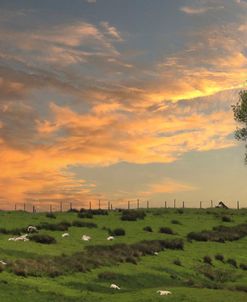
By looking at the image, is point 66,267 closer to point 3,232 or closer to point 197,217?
point 3,232

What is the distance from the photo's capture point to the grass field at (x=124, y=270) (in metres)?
35.6

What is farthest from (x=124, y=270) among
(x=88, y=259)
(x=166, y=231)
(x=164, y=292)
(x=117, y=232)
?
(x=166, y=231)

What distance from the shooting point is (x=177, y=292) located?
37.4m

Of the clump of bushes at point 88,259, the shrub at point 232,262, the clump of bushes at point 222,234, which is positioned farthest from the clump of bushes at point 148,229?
the shrub at point 232,262

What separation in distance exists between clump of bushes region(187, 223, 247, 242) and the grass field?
1.55 meters

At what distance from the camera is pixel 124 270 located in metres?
45.2

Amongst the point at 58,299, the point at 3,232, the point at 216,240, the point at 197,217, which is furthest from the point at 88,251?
the point at 197,217

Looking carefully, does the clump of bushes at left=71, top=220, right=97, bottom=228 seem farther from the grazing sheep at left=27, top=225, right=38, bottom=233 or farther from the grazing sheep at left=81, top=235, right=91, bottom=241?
the grazing sheep at left=81, top=235, right=91, bottom=241

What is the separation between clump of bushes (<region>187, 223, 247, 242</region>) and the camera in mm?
70688

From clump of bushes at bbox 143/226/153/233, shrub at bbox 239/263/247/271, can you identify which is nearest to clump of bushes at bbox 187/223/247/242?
clump of bushes at bbox 143/226/153/233

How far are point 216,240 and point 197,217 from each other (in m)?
20.8

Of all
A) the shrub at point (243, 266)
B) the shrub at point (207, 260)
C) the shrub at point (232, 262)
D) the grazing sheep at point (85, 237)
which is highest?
the grazing sheep at point (85, 237)

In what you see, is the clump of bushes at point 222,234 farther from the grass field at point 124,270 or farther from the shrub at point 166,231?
the shrub at point 166,231

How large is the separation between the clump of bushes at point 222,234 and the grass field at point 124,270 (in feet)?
5.07
